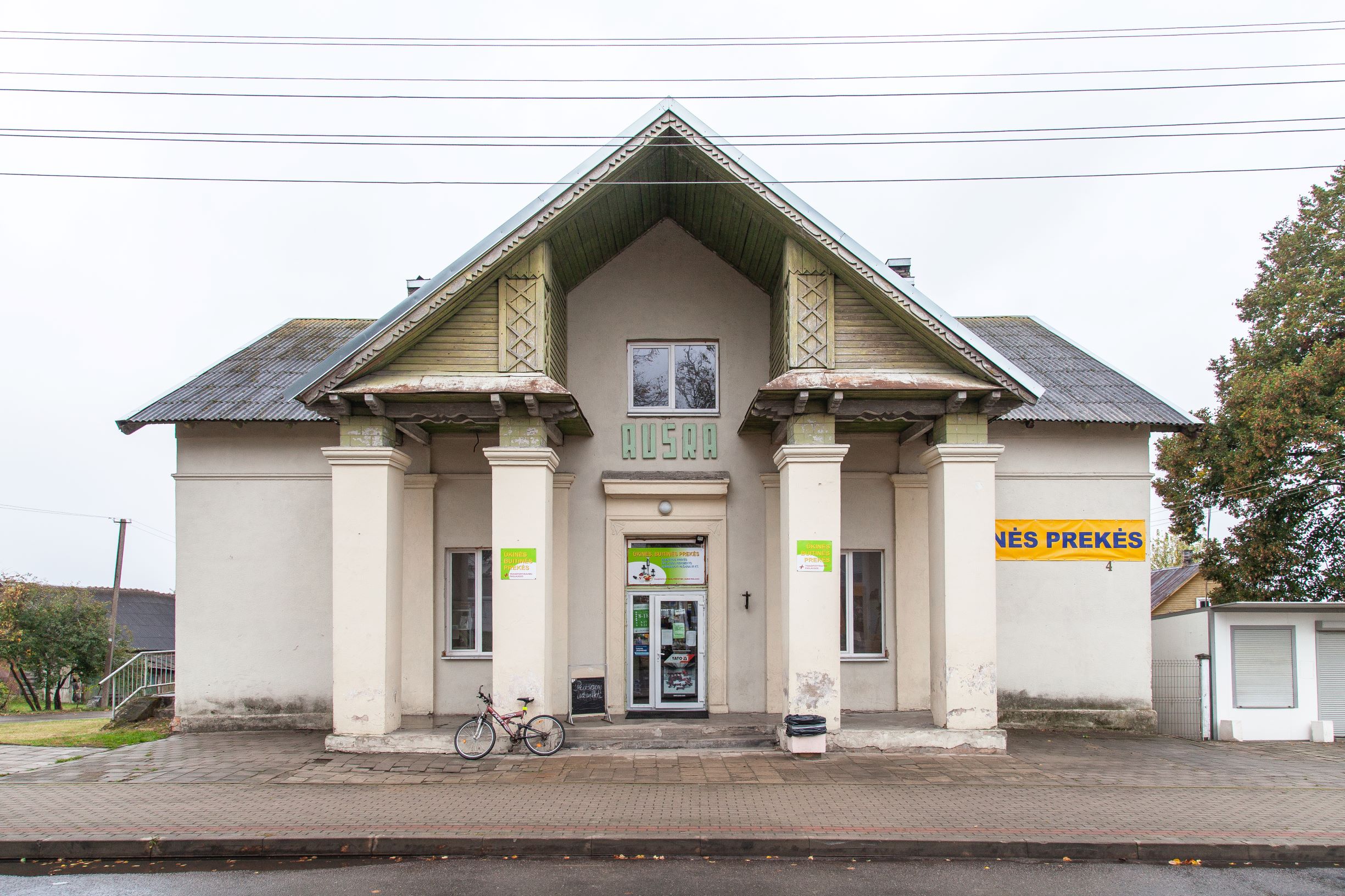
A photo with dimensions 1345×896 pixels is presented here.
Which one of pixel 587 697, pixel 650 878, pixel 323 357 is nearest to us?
pixel 650 878

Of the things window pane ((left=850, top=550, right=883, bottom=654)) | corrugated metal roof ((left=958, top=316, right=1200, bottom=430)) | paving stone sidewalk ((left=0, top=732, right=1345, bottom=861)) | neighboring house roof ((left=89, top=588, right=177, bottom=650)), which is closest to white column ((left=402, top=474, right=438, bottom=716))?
paving stone sidewalk ((left=0, top=732, right=1345, bottom=861))

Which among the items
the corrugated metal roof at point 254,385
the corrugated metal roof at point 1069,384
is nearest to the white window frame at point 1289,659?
the corrugated metal roof at point 1069,384

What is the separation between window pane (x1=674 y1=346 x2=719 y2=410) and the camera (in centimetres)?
1399

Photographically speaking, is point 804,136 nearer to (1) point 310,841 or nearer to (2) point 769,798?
(2) point 769,798

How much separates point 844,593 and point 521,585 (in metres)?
5.21

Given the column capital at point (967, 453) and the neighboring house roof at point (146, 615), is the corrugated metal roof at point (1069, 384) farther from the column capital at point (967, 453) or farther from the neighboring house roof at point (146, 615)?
the neighboring house roof at point (146, 615)

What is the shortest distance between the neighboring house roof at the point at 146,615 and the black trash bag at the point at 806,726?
43621mm

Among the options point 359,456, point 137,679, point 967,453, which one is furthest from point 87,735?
point 967,453

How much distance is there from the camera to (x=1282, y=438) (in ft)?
56.9

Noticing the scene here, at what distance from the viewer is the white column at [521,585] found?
11.3m

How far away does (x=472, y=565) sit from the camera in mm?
13953

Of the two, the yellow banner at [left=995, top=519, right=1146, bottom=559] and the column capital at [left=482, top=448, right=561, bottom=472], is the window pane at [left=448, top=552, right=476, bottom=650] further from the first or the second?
the yellow banner at [left=995, top=519, right=1146, bottom=559]

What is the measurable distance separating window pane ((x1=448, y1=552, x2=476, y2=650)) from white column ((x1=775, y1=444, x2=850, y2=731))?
4987mm

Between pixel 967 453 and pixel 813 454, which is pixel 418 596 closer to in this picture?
pixel 813 454
